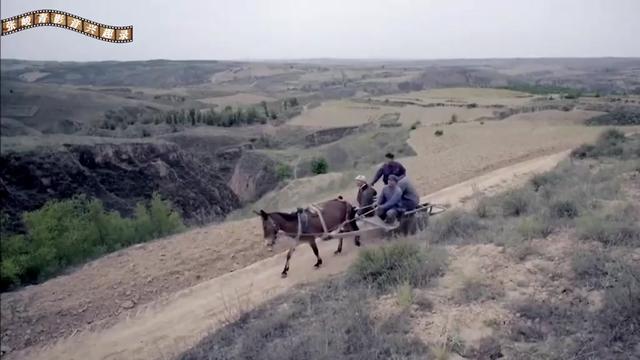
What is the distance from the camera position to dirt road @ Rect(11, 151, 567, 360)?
7.36 meters

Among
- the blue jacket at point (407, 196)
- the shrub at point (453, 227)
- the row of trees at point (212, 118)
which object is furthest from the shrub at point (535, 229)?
the row of trees at point (212, 118)

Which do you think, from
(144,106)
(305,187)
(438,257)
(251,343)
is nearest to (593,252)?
(438,257)

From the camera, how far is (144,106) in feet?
208

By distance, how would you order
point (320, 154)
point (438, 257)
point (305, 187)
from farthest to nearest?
1. point (320, 154)
2. point (305, 187)
3. point (438, 257)

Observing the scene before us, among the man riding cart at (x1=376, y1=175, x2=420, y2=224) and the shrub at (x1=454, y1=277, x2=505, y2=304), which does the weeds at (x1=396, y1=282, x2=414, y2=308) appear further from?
the man riding cart at (x1=376, y1=175, x2=420, y2=224)

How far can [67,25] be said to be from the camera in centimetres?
814

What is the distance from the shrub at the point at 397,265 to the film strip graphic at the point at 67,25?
5497 millimetres

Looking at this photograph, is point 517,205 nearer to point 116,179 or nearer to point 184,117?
point 116,179

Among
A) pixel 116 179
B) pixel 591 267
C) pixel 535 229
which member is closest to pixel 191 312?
pixel 535 229

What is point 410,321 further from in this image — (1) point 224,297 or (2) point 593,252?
(1) point 224,297

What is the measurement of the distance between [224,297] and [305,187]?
1265cm

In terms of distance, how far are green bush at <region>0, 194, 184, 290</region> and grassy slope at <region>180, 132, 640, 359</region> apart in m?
6.87

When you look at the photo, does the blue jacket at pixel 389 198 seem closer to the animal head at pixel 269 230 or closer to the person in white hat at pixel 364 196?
the person in white hat at pixel 364 196

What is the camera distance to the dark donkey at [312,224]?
7.82 meters
